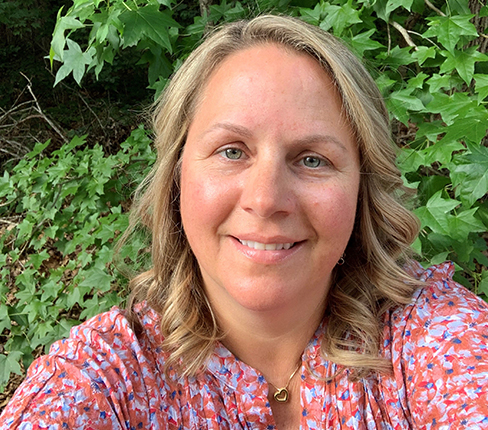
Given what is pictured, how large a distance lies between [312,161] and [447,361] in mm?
658

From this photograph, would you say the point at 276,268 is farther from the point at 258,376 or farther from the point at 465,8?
the point at 465,8

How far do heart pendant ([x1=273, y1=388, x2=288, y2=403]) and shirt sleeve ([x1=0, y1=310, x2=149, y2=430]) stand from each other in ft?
1.36

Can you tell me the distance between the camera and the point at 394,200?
183cm

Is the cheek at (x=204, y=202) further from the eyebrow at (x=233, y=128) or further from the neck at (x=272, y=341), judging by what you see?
the neck at (x=272, y=341)

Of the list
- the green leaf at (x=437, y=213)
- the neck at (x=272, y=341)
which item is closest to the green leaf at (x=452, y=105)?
the green leaf at (x=437, y=213)

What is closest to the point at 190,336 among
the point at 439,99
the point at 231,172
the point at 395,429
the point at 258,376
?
the point at 258,376

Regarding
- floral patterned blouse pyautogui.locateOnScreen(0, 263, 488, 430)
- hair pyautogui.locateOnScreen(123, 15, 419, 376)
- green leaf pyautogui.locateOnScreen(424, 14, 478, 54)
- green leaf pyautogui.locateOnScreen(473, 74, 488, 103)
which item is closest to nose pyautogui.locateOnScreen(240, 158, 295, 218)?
hair pyautogui.locateOnScreen(123, 15, 419, 376)

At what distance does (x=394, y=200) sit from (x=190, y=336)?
2.74ft

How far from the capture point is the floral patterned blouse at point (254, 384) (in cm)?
135

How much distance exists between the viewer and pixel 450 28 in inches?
91.2

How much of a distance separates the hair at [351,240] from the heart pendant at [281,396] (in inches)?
7.4

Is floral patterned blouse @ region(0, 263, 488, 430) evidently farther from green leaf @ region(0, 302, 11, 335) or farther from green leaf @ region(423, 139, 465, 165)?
green leaf @ region(0, 302, 11, 335)

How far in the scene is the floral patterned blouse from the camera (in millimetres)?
1354

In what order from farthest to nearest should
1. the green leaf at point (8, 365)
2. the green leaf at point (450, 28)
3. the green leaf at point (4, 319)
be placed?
1. the green leaf at point (4, 319)
2. the green leaf at point (8, 365)
3. the green leaf at point (450, 28)
